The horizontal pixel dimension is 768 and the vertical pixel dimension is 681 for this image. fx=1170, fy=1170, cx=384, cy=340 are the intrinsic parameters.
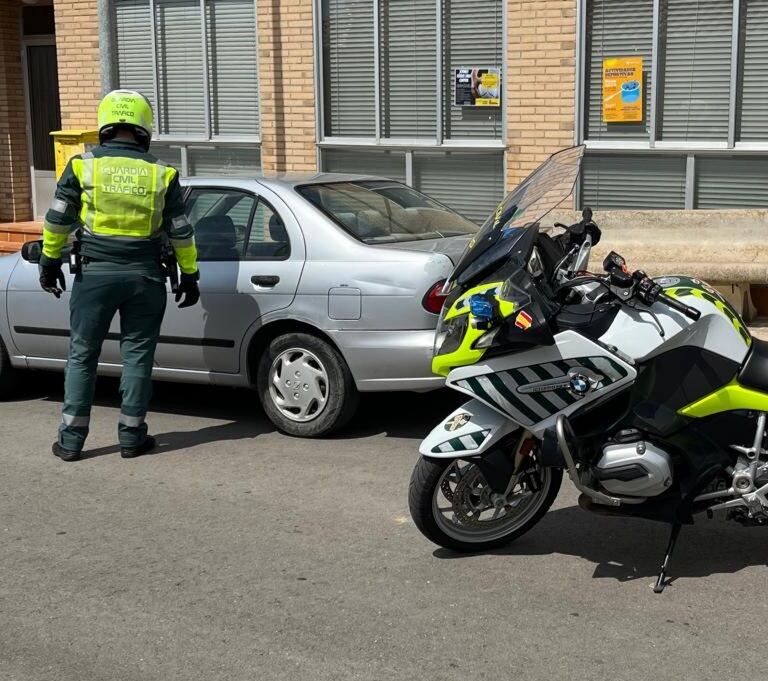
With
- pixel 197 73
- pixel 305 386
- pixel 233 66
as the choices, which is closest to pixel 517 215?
pixel 305 386

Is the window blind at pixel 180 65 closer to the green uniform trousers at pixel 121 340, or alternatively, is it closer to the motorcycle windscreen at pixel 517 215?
the green uniform trousers at pixel 121 340

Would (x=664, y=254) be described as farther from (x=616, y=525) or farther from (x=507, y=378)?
(x=507, y=378)

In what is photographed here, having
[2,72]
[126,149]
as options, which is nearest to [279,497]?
[126,149]

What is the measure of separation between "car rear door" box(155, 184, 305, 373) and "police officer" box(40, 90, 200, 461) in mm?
354

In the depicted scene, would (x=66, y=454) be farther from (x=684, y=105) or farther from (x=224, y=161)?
(x=224, y=161)

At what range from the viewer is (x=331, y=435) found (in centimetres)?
695

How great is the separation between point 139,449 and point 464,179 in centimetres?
586

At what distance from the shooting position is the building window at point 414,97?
450 inches

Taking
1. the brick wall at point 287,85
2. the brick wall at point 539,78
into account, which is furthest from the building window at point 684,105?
the brick wall at point 287,85

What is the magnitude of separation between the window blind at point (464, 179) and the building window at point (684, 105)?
1.02m

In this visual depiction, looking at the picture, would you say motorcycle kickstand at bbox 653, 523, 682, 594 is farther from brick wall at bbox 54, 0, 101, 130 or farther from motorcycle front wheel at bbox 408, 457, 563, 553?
brick wall at bbox 54, 0, 101, 130

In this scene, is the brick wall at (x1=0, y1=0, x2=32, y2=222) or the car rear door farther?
the brick wall at (x1=0, y1=0, x2=32, y2=222)

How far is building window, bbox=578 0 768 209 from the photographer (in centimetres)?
1027

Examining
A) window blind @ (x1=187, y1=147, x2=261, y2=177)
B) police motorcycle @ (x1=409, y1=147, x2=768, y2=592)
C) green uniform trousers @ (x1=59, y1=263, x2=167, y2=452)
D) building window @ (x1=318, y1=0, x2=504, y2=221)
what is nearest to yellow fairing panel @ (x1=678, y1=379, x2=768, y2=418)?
police motorcycle @ (x1=409, y1=147, x2=768, y2=592)
